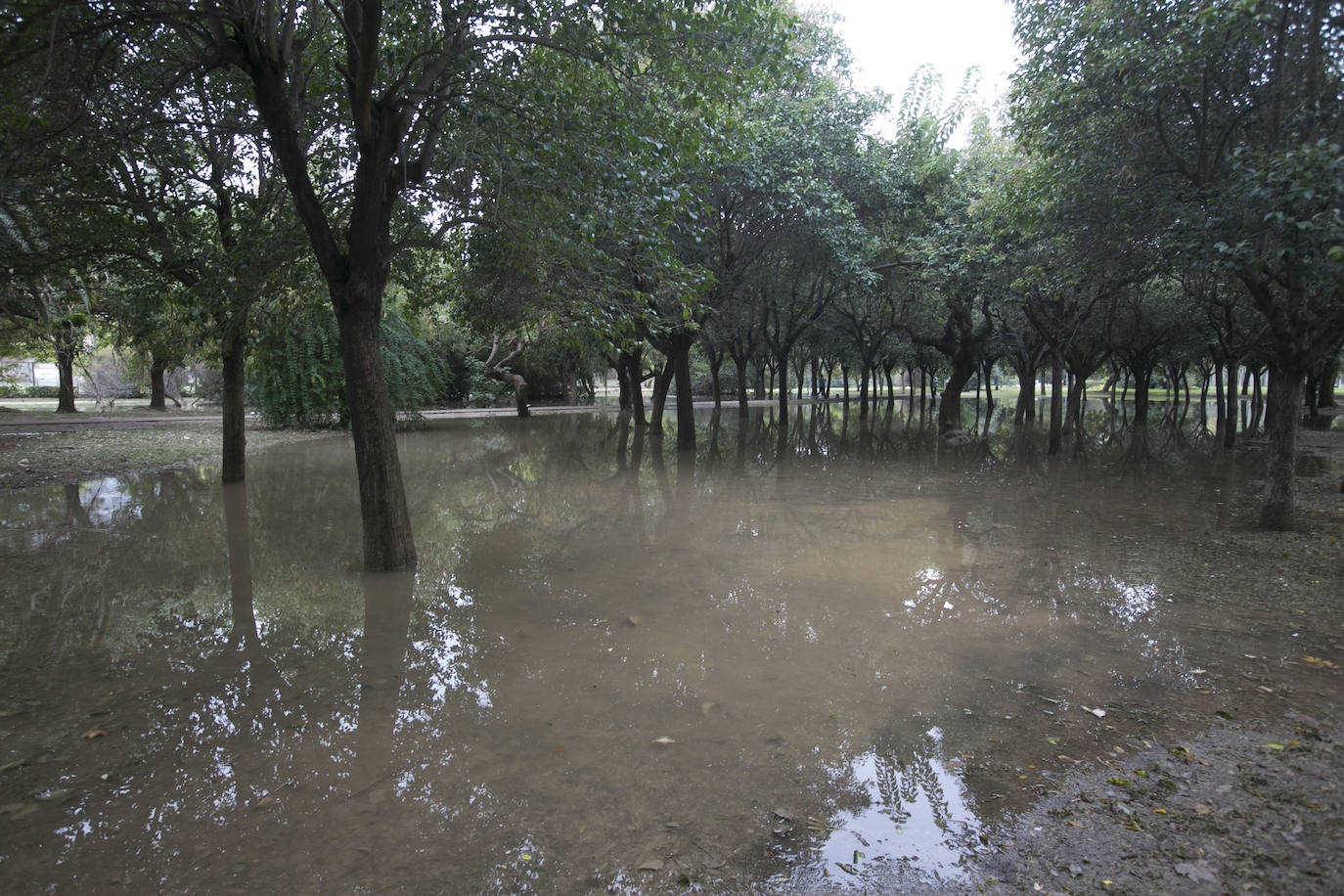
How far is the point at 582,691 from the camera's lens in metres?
4.67

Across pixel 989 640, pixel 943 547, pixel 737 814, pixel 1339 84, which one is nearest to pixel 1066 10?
pixel 1339 84

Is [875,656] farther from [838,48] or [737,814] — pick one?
[838,48]

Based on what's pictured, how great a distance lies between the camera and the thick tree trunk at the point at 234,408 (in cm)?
1212

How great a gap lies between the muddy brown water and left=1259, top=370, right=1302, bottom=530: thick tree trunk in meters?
0.67

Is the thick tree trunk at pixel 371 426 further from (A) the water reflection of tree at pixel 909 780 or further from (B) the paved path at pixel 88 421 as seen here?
(B) the paved path at pixel 88 421

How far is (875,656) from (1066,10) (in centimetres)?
869

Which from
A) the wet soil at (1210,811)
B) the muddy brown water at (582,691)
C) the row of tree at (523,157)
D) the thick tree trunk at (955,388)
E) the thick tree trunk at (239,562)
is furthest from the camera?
the thick tree trunk at (955,388)

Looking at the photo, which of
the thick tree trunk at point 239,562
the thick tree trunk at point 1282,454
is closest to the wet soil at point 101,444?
the thick tree trunk at point 239,562

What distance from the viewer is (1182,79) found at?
7676mm

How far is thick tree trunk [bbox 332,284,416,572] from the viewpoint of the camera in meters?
7.00

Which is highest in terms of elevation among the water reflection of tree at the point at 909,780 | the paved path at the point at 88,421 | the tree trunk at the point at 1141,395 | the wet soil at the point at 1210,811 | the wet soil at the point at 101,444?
the tree trunk at the point at 1141,395

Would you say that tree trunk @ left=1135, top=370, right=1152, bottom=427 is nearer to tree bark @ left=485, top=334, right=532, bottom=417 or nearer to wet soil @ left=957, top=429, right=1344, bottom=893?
tree bark @ left=485, top=334, right=532, bottom=417

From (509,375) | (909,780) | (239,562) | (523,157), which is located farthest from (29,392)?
(909,780)

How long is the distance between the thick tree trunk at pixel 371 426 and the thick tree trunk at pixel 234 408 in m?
5.97
